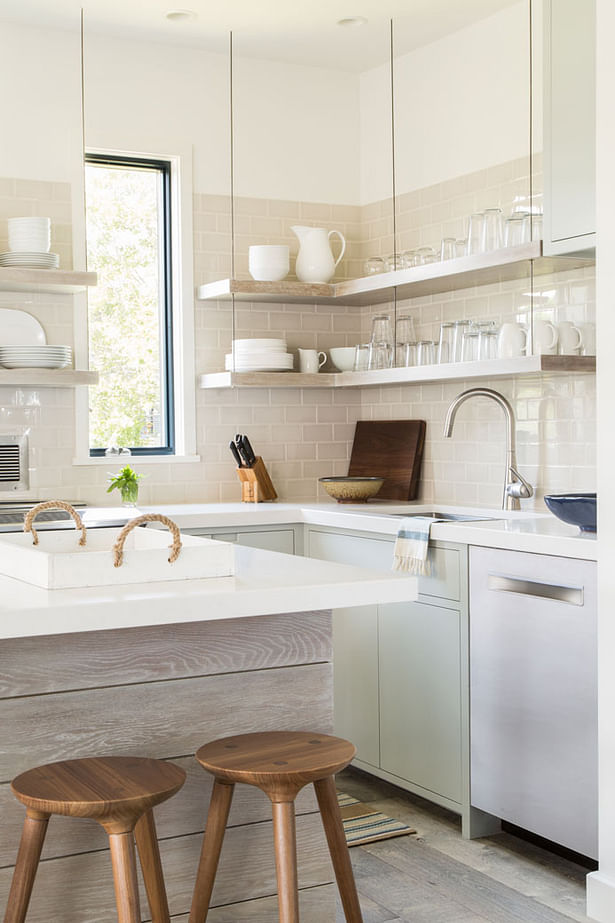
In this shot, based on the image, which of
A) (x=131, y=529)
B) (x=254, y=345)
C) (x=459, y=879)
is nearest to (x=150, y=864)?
(x=131, y=529)

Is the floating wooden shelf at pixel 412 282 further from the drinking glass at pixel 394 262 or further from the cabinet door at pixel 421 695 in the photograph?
the cabinet door at pixel 421 695

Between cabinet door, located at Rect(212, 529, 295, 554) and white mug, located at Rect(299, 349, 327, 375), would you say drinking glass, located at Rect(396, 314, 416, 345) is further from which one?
cabinet door, located at Rect(212, 529, 295, 554)

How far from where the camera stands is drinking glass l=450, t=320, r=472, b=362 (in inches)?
164

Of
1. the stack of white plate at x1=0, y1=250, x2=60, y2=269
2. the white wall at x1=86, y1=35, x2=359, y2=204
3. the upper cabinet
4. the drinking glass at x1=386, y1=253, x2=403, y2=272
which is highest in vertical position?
the white wall at x1=86, y1=35, x2=359, y2=204

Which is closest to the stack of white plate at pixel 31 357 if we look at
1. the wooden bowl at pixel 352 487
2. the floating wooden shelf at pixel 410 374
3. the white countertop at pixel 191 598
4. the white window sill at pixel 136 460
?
the white window sill at pixel 136 460

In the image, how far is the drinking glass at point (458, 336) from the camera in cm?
418

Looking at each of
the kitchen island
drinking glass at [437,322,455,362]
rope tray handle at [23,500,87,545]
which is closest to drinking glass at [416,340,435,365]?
drinking glass at [437,322,455,362]

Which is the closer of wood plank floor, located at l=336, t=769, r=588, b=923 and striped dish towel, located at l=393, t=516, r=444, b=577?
wood plank floor, located at l=336, t=769, r=588, b=923

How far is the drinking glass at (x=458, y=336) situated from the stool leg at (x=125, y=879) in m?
2.70

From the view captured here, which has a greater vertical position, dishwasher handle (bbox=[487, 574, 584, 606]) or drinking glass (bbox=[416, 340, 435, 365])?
drinking glass (bbox=[416, 340, 435, 365])

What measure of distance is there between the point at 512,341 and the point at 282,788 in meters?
2.29

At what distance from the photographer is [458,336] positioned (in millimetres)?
4188

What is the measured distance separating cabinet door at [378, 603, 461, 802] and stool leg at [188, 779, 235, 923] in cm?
154

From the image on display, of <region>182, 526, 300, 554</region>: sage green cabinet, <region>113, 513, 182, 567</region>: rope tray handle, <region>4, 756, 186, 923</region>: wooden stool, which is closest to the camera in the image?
<region>4, 756, 186, 923</region>: wooden stool
